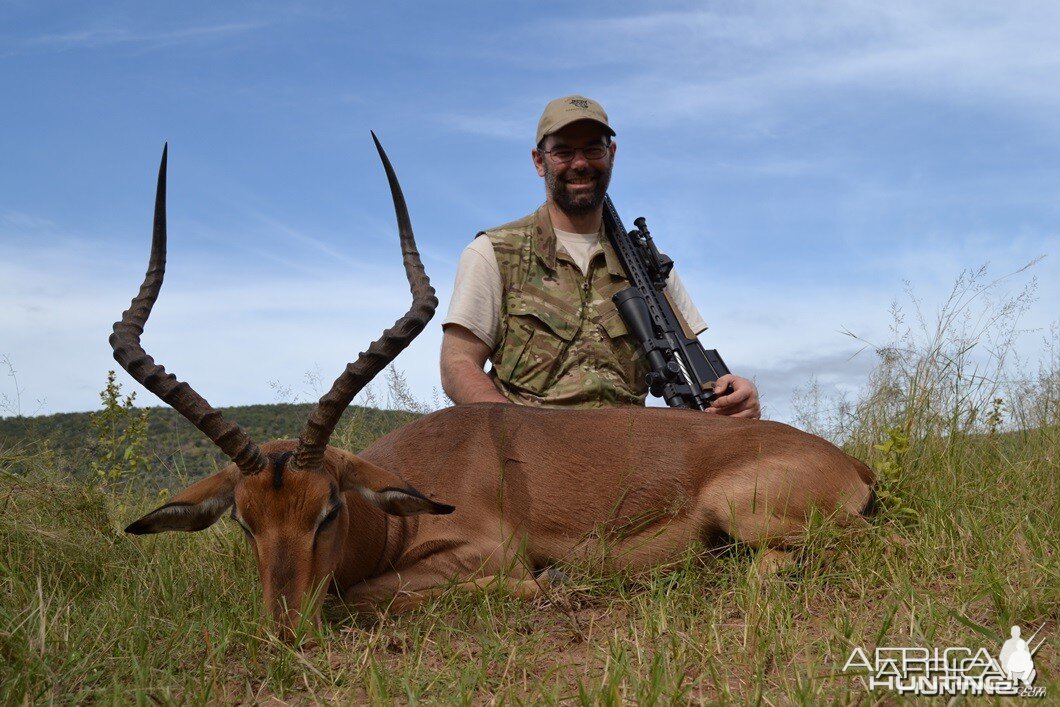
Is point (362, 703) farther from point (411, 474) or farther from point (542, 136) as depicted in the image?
point (542, 136)

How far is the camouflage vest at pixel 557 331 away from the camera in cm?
752

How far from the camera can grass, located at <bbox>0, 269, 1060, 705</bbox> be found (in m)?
3.73

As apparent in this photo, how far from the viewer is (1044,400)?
9023mm

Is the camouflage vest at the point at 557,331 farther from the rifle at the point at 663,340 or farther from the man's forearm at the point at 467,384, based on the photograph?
the man's forearm at the point at 467,384

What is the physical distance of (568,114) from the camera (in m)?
7.98

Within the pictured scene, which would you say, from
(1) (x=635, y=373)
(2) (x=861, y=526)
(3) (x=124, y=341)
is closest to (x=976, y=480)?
(2) (x=861, y=526)

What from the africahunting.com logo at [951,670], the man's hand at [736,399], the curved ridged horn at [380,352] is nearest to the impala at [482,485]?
the curved ridged horn at [380,352]

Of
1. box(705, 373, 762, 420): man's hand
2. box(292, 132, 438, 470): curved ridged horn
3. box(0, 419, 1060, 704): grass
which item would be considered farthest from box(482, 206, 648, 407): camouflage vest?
box(292, 132, 438, 470): curved ridged horn

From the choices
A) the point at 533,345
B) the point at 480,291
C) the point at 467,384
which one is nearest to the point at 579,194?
the point at 480,291

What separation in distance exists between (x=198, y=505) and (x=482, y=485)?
5.16ft

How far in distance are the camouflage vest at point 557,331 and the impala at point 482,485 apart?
54.4 inches

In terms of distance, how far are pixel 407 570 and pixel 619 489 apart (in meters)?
1.33

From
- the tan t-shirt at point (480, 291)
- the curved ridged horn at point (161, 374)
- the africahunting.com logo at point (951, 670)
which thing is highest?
the tan t-shirt at point (480, 291)

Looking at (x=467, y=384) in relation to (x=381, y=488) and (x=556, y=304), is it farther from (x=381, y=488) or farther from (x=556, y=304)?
(x=381, y=488)
